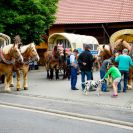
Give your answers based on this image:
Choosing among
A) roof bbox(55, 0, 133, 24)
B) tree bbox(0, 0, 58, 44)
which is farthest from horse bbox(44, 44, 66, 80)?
roof bbox(55, 0, 133, 24)

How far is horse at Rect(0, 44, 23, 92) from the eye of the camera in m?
15.8

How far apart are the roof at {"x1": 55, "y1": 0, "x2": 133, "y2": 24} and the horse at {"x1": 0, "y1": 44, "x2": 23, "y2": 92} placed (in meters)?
19.1

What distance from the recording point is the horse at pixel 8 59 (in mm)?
15820

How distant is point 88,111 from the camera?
37.9 feet

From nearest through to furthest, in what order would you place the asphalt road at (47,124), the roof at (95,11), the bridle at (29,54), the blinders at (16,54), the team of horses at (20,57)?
the asphalt road at (47,124)
the blinders at (16,54)
the team of horses at (20,57)
the bridle at (29,54)
the roof at (95,11)

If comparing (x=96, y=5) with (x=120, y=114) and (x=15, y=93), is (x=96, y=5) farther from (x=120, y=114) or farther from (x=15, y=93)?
(x=120, y=114)

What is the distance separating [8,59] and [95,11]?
21932mm

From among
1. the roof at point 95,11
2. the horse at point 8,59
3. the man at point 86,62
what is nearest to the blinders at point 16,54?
the horse at point 8,59

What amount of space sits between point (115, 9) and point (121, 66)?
21.4m

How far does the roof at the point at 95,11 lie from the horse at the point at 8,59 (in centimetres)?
1908

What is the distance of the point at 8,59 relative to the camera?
52.5 ft

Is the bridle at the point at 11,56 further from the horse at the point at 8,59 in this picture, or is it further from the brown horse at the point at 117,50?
the brown horse at the point at 117,50

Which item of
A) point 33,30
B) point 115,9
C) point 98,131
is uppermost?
point 115,9

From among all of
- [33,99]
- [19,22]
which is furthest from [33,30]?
[33,99]
